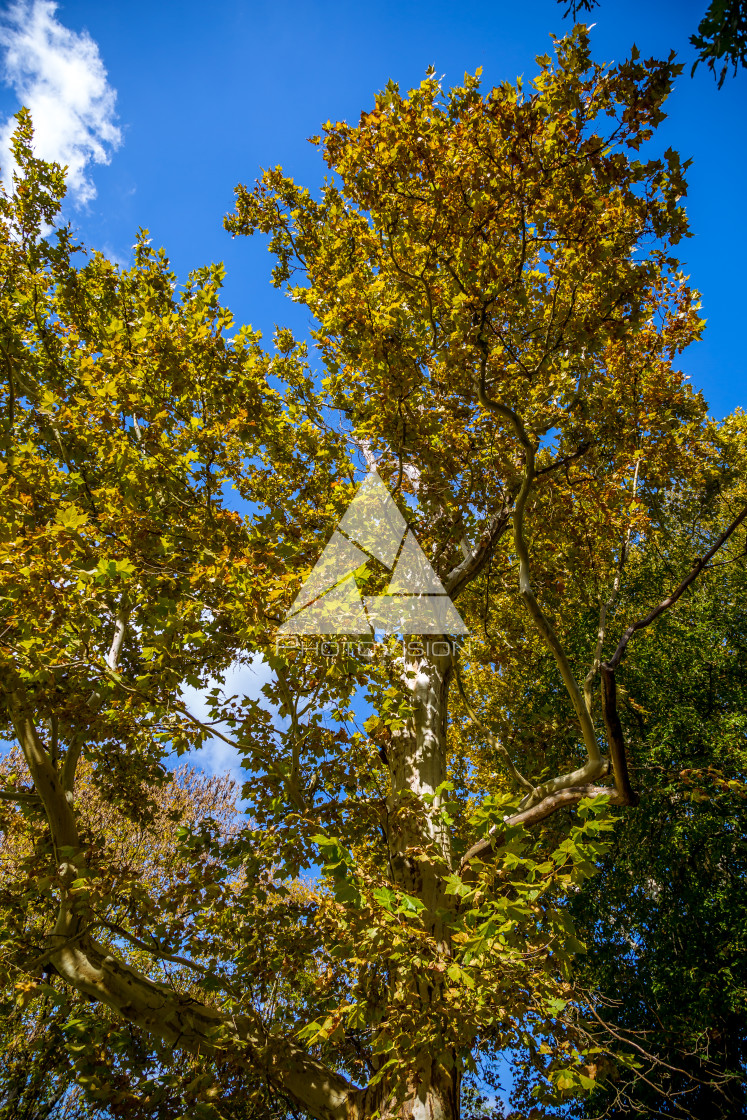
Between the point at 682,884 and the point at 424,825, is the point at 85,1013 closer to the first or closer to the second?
the point at 424,825

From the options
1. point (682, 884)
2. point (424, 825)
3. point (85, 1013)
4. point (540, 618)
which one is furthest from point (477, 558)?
point (85, 1013)

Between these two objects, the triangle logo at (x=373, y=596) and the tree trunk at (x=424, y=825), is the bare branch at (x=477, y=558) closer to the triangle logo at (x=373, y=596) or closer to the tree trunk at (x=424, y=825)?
the triangle logo at (x=373, y=596)

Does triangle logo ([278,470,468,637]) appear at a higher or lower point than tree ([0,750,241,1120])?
higher

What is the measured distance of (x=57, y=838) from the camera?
5.58 metres

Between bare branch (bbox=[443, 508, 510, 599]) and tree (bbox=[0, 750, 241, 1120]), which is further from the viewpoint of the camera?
bare branch (bbox=[443, 508, 510, 599])

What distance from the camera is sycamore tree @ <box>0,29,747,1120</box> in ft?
13.1

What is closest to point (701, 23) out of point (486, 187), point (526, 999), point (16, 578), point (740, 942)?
point (486, 187)

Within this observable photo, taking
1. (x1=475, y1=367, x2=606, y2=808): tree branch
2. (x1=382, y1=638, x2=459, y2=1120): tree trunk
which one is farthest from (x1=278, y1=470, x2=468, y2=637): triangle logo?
(x1=475, y1=367, x2=606, y2=808): tree branch

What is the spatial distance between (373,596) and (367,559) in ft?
2.84

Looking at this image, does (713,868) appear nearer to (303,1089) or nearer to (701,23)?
(303,1089)

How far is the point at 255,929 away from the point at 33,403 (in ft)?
22.8

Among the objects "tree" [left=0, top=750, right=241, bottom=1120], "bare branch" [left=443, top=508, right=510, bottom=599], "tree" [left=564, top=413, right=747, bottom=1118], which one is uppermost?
"bare branch" [left=443, top=508, right=510, bottom=599]

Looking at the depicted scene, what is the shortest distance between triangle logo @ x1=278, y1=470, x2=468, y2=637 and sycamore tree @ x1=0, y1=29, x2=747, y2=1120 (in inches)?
7.3

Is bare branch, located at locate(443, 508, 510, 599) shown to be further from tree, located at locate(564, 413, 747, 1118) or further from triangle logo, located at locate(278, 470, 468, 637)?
tree, located at locate(564, 413, 747, 1118)
